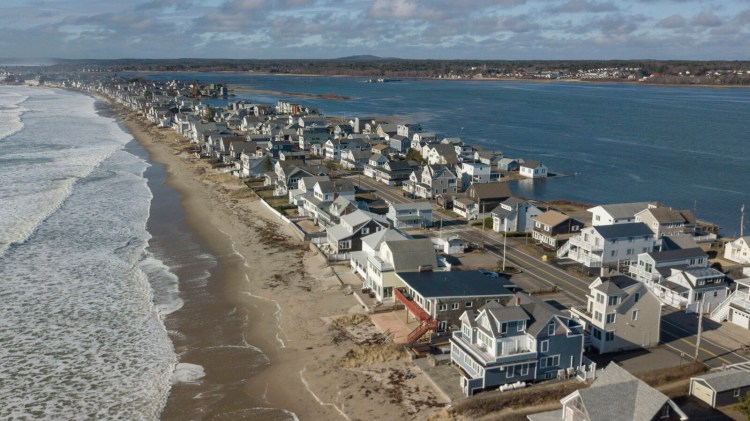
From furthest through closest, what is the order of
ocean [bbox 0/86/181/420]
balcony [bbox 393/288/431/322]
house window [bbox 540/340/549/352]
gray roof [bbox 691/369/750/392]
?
balcony [bbox 393/288/431/322] < ocean [bbox 0/86/181/420] < house window [bbox 540/340/549/352] < gray roof [bbox 691/369/750/392]

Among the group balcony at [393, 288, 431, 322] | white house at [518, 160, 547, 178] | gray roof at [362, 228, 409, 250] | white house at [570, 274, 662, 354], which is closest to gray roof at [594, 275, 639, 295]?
white house at [570, 274, 662, 354]

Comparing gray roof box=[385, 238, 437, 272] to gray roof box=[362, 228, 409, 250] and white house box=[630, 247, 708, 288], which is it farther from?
white house box=[630, 247, 708, 288]

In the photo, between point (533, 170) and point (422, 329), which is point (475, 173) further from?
point (422, 329)

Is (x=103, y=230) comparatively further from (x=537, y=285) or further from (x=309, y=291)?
(x=537, y=285)

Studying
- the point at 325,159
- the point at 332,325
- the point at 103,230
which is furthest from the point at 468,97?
the point at 332,325

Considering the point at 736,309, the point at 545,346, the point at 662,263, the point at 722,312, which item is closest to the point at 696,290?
the point at 722,312

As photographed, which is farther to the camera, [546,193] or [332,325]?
[546,193]
